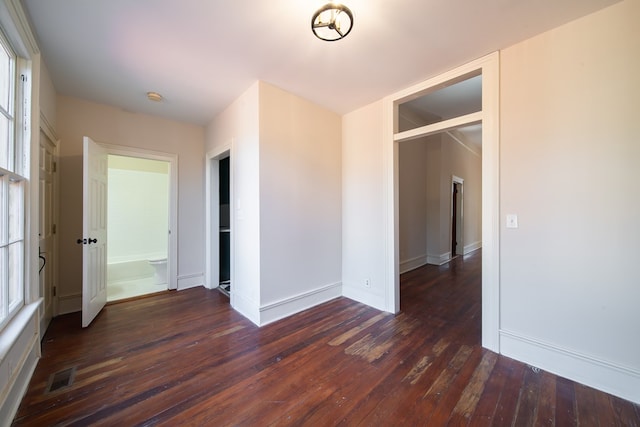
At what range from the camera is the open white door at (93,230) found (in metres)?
2.52

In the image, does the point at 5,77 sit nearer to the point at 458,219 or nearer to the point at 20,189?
the point at 20,189

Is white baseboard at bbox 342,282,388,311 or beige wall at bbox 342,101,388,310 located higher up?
beige wall at bbox 342,101,388,310

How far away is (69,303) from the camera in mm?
2900

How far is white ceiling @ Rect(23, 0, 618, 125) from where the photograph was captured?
1619 mm

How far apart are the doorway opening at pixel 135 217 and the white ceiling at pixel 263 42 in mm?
2534

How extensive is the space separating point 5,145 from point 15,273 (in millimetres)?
897

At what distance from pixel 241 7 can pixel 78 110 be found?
284 cm

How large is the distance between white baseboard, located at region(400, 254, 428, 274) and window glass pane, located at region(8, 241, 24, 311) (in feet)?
15.4

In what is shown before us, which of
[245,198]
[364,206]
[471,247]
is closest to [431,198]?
[471,247]

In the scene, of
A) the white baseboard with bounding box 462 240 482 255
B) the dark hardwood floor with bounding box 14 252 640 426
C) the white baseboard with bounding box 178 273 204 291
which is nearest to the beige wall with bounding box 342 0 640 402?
the dark hardwood floor with bounding box 14 252 640 426

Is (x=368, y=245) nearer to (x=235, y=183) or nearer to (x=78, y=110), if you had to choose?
(x=235, y=183)

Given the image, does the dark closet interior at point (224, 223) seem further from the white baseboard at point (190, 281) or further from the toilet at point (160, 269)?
the toilet at point (160, 269)

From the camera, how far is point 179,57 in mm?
2146

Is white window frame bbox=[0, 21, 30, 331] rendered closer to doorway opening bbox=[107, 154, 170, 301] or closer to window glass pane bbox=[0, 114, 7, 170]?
window glass pane bbox=[0, 114, 7, 170]
